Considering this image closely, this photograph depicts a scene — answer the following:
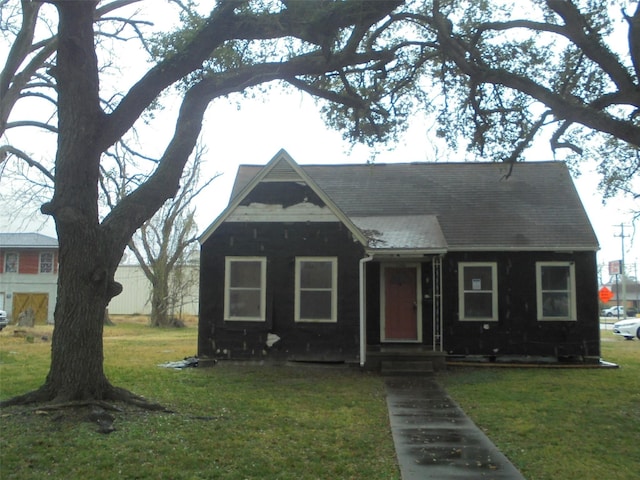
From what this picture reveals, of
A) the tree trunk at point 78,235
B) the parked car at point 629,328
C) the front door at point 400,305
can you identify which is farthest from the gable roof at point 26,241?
the parked car at point 629,328

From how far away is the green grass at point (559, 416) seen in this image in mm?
6555

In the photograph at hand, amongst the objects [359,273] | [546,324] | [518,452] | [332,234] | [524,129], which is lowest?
[518,452]

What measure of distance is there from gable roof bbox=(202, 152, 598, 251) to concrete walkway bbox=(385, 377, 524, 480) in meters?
5.20

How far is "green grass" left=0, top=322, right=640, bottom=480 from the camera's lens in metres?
6.15

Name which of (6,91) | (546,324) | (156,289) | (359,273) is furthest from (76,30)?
(156,289)

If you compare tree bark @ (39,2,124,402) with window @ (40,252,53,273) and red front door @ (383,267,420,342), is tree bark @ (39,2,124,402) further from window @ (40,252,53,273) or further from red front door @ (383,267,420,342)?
window @ (40,252,53,273)

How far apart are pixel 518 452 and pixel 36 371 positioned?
10302 millimetres

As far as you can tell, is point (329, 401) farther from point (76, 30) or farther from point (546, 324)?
point (546, 324)

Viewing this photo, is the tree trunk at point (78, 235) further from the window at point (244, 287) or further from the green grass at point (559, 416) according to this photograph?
the window at point (244, 287)

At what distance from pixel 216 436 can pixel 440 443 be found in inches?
109

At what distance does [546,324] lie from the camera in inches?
620

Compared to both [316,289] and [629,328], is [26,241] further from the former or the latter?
[629,328]

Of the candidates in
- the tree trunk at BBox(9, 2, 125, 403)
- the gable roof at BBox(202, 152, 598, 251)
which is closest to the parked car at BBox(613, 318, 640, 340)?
the gable roof at BBox(202, 152, 598, 251)

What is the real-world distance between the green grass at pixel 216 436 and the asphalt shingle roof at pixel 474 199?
6520 millimetres
